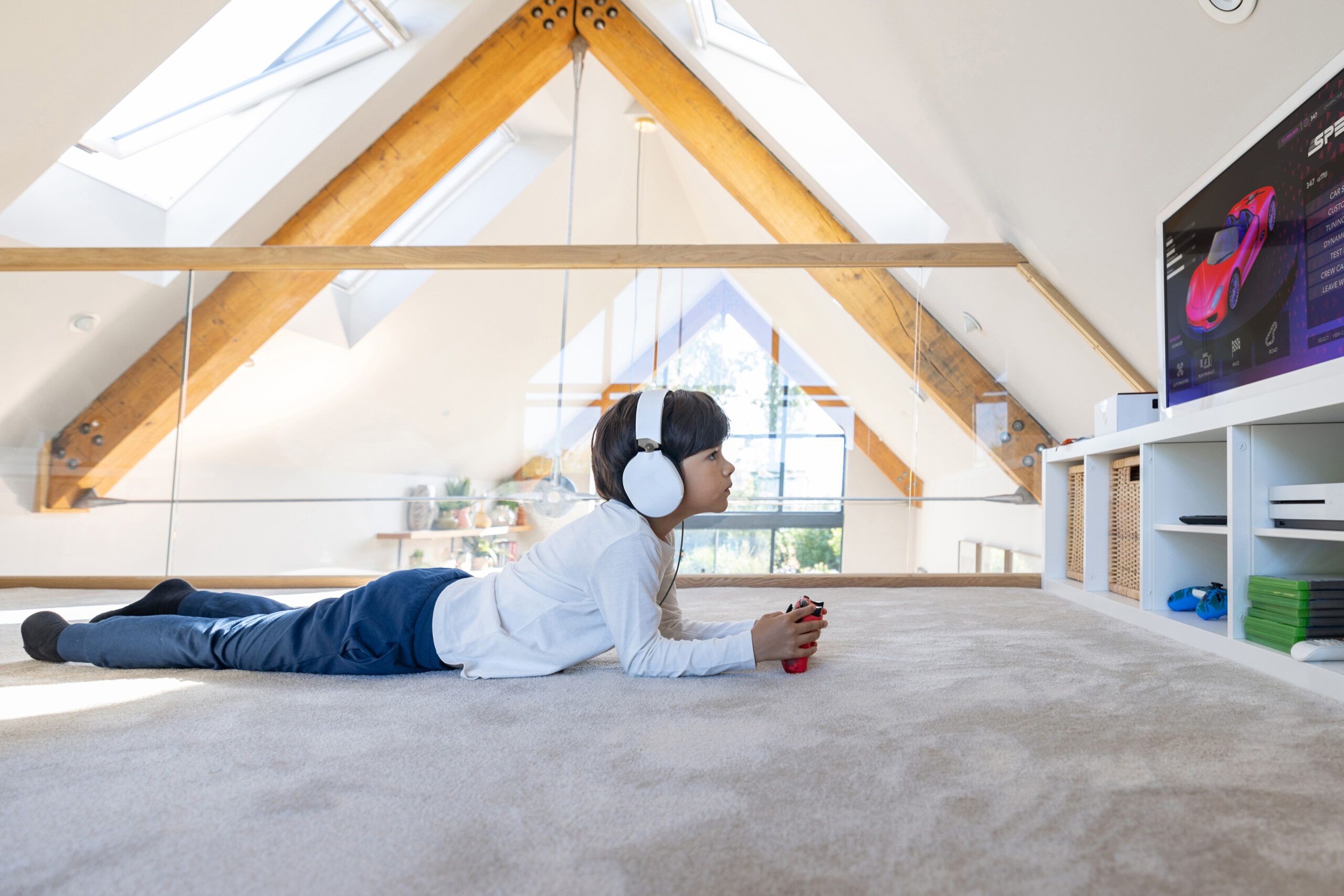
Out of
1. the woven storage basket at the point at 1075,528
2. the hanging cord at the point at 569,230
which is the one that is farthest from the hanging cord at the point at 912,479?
the hanging cord at the point at 569,230

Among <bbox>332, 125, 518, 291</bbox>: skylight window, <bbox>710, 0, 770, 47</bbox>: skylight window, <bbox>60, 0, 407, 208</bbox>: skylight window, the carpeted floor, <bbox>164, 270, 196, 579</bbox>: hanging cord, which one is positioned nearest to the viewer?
the carpeted floor

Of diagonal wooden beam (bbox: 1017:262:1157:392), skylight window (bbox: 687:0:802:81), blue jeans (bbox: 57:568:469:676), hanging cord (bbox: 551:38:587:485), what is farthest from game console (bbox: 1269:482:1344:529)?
skylight window (bbox: 687:0:802:81)

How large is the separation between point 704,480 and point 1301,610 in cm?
96

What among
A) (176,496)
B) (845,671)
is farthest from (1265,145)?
(176,496)

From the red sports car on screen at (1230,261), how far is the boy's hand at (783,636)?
1.11 meters

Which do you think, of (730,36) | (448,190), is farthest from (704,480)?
(448,190)

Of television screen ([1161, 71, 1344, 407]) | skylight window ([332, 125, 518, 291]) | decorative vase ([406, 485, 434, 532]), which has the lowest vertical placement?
decorative vase ([406, 485, 434, 532])

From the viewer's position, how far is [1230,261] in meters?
1.74

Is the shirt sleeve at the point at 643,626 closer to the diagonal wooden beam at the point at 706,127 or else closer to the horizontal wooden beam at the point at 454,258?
the horizontal wooden beam at the point at 454,258

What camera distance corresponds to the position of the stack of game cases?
1375mm

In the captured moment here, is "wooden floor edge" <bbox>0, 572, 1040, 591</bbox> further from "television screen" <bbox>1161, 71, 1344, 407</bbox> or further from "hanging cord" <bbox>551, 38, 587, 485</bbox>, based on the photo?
"television screen" <bbox>1161, 71, 1344, 407</bbox>

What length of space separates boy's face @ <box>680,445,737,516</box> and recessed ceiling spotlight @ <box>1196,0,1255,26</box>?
3.57 feet

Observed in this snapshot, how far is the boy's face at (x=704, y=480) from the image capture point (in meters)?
1.41

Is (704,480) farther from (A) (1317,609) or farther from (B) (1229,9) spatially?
(B) (1229,9)
